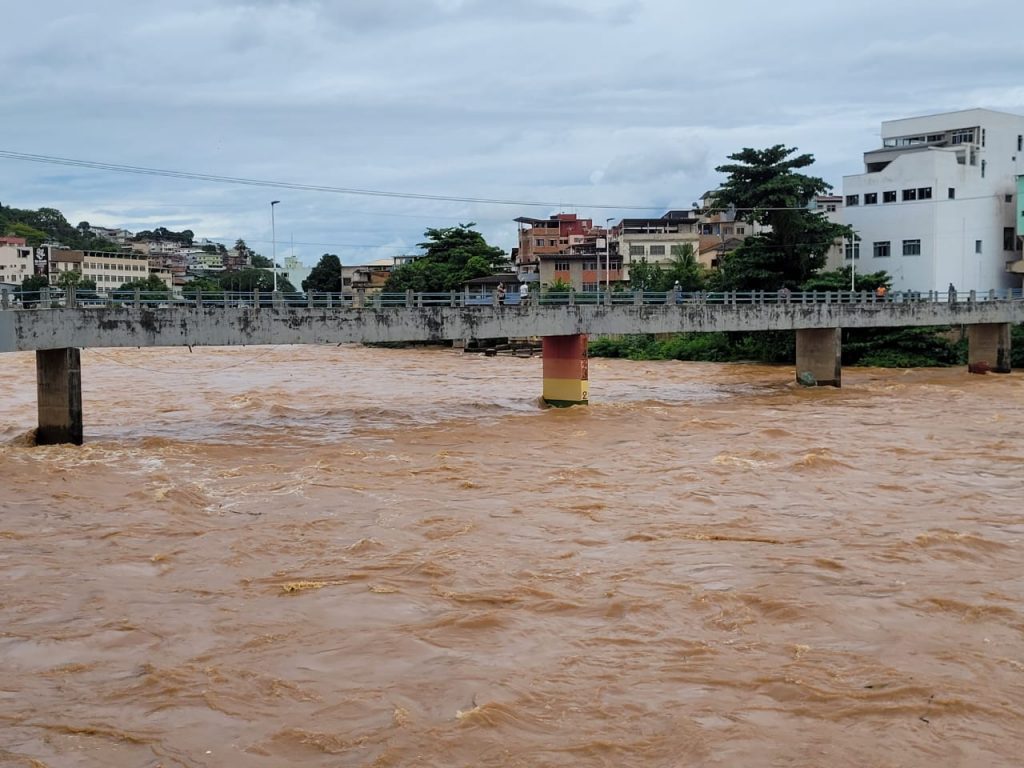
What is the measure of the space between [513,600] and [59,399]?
705 inches

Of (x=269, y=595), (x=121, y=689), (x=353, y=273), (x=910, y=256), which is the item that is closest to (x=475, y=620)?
(x=269, y=595)

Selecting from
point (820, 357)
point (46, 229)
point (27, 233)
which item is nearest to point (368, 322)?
point (820, 357)

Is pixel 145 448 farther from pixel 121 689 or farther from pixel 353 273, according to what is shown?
pixel 353 273

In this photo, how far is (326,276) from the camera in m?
124

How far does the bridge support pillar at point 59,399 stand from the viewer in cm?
2633

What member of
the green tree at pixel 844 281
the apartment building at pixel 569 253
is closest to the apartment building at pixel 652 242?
the apartment building at pixel 569 253

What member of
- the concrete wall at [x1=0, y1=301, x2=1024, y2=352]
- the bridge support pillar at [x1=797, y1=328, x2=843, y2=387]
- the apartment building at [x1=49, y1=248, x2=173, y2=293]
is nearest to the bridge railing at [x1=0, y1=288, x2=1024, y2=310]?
the concrete wall at [x1=0, y1=301, x2=1024, y2=352]

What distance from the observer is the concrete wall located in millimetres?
25781

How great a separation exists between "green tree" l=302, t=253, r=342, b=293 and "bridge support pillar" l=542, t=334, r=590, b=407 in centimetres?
8925

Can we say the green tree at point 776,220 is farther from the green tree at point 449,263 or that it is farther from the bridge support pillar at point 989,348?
the green tree at point 449,263

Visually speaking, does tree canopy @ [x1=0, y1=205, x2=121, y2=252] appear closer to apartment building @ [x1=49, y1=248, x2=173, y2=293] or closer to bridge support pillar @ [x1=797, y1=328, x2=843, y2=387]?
apartment building @ [x1=49, y1=248, x2=173, y2=293]

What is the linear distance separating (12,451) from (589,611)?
60.0 ft

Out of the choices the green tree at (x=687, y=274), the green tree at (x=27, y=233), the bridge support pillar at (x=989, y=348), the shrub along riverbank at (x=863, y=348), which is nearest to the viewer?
the bridge support pillar at (x=989, y=348)

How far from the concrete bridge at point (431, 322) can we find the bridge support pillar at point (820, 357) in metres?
0.04
